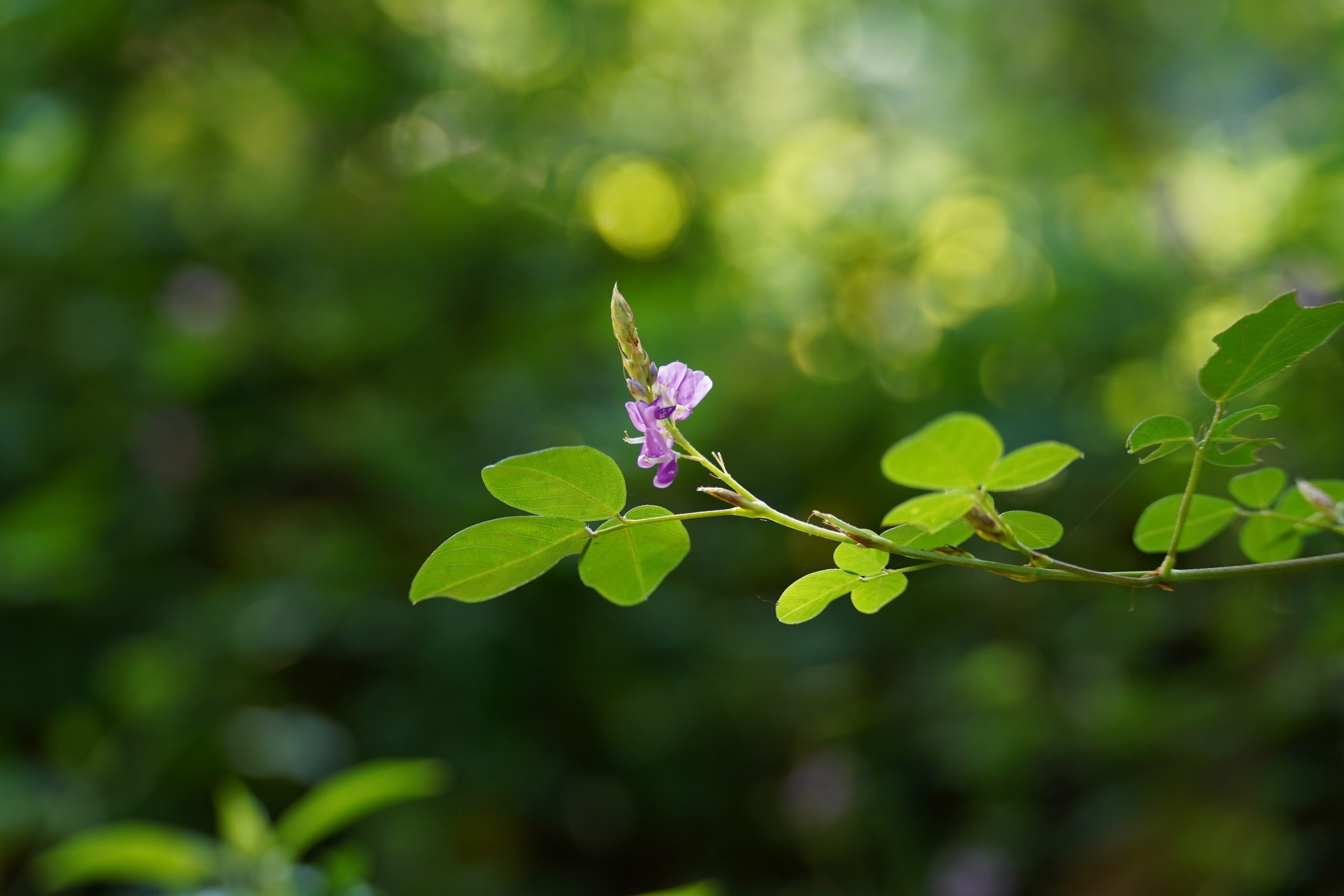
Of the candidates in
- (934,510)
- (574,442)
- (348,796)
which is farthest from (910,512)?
(574,442)

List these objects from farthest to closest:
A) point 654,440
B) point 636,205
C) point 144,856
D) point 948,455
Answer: point 636,205 < point 144,856 < point 654,440 < point 948,455

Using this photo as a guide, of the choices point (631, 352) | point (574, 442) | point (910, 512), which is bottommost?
point (910, 512)

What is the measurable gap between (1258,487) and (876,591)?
0.22 meters

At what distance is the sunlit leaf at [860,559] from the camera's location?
0.40 metres

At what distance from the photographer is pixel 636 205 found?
2.45 meters

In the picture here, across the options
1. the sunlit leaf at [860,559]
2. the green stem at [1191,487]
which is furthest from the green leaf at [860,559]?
the green stem at [1191,487]

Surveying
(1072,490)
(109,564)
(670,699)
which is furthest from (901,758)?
(109,564)

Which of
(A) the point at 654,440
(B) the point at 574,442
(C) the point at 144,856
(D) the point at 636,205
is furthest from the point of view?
(D) the point at 636,205

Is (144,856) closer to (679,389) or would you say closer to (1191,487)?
(679,389)

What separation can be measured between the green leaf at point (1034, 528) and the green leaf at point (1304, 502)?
10 cm

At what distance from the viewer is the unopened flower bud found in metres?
0.42

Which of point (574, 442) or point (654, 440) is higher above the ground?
point (574, 442)

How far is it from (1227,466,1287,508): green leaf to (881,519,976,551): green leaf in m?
0.17

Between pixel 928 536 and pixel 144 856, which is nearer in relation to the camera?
pixel 928 536
